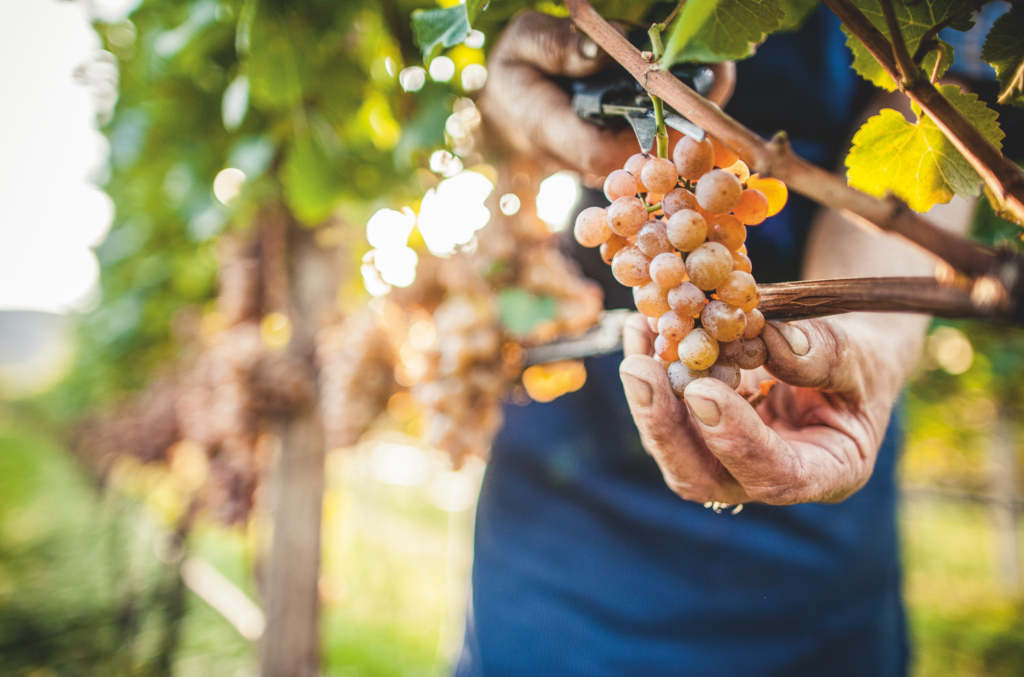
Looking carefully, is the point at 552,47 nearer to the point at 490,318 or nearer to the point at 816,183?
the point at 816,183

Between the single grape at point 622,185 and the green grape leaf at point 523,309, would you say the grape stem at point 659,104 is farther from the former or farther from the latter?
the green grape leaf at point 523,309

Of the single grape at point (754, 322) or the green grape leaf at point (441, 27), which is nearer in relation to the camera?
the single grape at point (754, 322)

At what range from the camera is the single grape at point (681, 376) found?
1.24 ft

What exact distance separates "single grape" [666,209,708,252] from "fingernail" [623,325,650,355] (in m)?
0.12

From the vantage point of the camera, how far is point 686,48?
0.37 metres

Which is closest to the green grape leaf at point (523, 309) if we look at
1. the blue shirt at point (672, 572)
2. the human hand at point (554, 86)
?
the blue shirt at point (672, 572)

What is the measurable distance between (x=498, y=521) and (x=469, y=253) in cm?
79

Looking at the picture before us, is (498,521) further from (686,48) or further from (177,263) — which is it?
(177,263)

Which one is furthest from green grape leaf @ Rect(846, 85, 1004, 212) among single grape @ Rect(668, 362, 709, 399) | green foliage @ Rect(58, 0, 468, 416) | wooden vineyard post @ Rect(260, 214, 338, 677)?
wooden vineyard post @ Rect(260, 214, 338, 677)

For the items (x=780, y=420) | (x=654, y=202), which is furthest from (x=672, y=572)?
(x=654, y=202)

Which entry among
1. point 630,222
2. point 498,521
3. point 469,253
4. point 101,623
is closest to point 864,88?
point 469,253

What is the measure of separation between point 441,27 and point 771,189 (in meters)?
0.36

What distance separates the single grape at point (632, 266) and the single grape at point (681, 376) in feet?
0.23

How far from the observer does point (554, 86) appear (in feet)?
2.02
